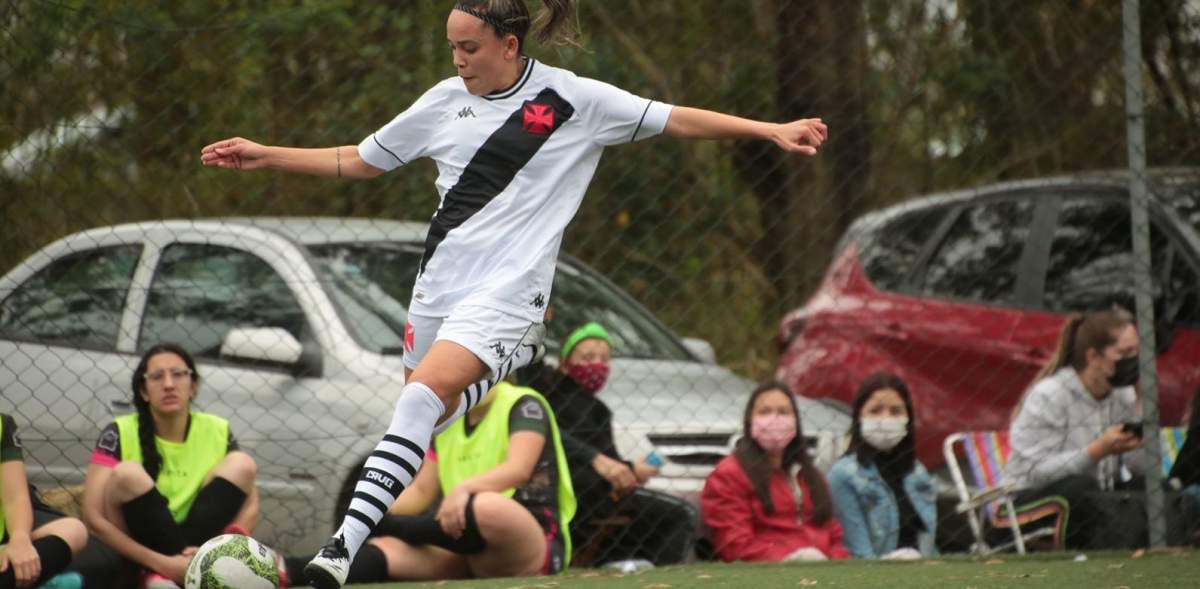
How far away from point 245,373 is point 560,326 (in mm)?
1358

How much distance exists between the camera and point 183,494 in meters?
6.23

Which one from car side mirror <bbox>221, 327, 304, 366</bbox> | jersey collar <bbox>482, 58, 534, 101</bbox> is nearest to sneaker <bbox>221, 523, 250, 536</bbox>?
car side mirror <bbox>221, 327, 304, 366</bbox>

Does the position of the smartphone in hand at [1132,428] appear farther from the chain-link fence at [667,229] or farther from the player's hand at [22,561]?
the player's hand at [22,561]

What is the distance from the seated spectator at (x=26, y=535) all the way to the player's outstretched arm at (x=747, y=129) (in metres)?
2.37

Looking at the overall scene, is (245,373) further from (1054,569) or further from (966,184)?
(966,184)

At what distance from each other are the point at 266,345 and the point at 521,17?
2.25 metres

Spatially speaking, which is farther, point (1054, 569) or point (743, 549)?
point (743, 549)

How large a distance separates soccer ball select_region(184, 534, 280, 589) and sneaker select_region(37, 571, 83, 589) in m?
0.95

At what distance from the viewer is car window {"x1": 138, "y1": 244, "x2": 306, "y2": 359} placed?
695 cm

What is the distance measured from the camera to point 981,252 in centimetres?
808

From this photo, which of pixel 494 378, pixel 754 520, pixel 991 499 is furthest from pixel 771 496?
pixel 494 378

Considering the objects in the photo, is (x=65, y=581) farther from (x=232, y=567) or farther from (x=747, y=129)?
(x=747, y=129)

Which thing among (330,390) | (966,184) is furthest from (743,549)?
(966,184)

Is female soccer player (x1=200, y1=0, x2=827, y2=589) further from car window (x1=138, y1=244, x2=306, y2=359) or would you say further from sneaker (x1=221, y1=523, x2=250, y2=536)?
car window (x1=138, y1=244, x2=306, y2=359)
